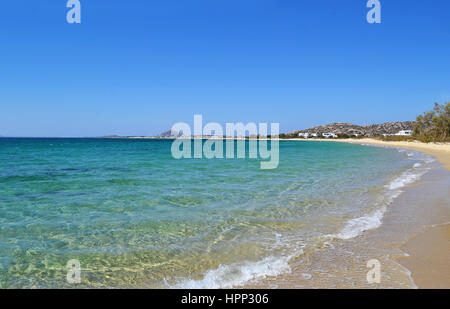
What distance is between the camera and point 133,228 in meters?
6.95

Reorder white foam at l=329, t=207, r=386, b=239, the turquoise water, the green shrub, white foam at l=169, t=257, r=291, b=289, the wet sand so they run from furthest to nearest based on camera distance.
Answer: the green shrub
white foam at l=329, t=207, r=386, b=239
the turquoise water
white foam at l=169, t=257, r=291, b=289
the wet sand

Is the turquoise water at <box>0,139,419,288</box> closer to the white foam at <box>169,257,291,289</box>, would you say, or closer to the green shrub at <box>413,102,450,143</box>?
the white foam at <box>169,257,291,289</box>

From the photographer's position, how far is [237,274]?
4.59 metres

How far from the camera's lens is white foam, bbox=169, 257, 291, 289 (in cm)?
431

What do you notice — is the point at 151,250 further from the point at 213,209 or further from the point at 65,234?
the point at 213,209

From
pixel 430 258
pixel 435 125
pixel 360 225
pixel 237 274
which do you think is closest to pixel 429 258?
pixel 430 258

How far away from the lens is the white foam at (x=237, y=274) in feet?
14.1

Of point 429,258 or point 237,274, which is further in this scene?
point 429,258

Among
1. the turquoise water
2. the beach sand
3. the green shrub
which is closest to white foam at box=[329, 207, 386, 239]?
the turquoise water

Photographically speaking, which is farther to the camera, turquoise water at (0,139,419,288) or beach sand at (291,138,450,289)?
turquoise water at (0,139,419,288)

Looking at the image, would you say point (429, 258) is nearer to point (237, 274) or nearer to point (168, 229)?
point (237, 274)

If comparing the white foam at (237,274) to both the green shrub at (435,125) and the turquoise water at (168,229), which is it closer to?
the turquoise water at (168,229)
